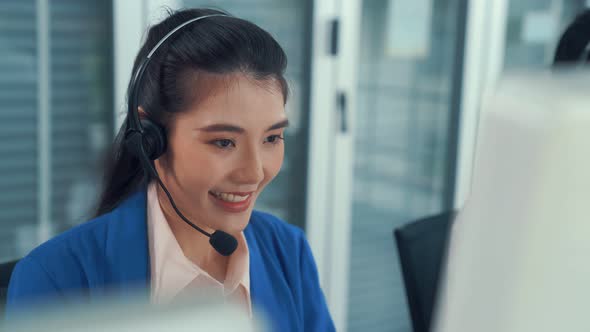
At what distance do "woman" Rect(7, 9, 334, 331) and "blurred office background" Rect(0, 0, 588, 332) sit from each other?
12.6 inches

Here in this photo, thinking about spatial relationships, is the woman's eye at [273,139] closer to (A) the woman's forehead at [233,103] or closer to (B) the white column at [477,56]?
(A) the woman's forehead at [233,103]

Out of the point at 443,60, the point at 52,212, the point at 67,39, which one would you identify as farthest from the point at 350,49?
the point at 52,212

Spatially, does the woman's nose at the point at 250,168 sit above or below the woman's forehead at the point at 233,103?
below

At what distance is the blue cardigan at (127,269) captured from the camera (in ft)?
3.21

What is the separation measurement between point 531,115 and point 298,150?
2.24 meters

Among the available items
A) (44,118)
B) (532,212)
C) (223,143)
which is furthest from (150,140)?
(44,118)

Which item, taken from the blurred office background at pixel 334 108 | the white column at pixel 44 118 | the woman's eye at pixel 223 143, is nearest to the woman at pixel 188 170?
the woman's eye at pixel 223 143

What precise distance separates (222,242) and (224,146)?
0.15 meters

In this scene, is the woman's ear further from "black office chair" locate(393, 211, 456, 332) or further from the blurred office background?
"black office chair" locate(393, 211, 456, 332)

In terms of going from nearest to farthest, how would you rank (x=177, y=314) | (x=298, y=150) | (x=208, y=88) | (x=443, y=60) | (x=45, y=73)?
(x=177, y=314)
(x=208, y=88)
(x=45, y=73)
(x=298, y=150)
(x=443, y=60)

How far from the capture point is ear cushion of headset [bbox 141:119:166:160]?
39.7 inches

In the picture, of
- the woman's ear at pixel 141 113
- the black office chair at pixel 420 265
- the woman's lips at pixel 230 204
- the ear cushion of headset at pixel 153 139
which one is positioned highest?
the woman's ear at pixel 141 113

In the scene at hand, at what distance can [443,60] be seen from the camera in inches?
117

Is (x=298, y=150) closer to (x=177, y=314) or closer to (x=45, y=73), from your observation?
(x=45, y=73)
